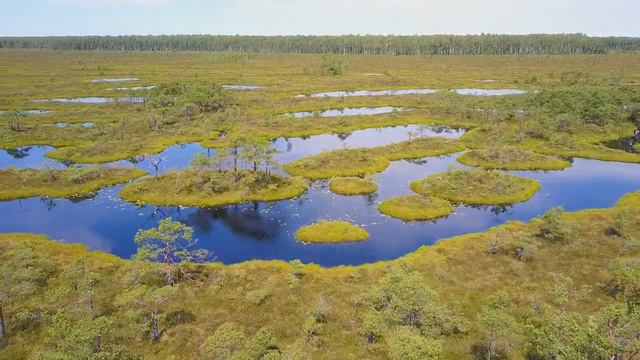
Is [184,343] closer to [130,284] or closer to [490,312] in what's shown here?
[130,284]

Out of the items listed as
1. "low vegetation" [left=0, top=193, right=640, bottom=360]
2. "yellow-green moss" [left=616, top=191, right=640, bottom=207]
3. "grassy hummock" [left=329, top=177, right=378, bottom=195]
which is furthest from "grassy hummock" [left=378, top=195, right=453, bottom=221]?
"yellow-green moss" [left=616, top=191, right=640, bottom=207]

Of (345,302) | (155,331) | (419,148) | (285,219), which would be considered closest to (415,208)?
(285,219)

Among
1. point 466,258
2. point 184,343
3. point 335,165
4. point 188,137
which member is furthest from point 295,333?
point 188,137

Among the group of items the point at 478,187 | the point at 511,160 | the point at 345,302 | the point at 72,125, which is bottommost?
the point at 345,302

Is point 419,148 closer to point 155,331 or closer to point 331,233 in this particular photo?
point 331,233

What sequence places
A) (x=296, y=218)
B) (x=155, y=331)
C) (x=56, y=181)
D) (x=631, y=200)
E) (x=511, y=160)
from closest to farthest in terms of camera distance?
(x=155, y=331), (x=296, y=218), (x=631, y=200), (x=56, y=181), (x=511, y=160)

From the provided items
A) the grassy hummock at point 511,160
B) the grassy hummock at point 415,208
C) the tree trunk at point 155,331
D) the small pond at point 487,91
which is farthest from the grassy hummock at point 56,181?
the small pond at point 487,91

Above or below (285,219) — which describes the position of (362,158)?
above

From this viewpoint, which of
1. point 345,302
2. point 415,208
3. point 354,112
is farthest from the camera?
point 354,112
